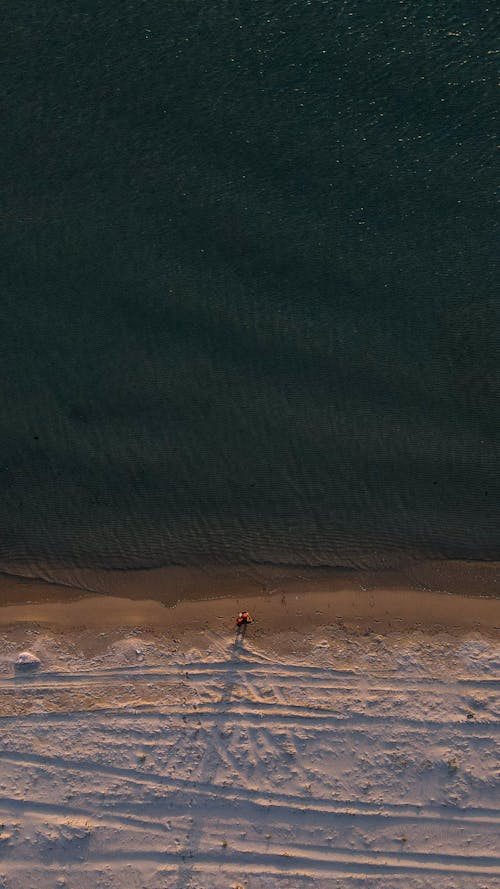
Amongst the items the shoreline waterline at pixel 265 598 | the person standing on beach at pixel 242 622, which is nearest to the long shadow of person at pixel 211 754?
the person standing on beach at pixel 242 622

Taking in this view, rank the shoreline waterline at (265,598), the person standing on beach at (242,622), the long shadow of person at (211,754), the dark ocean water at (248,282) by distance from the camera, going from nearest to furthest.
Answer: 1. the long shadow of person at (211,754)
2. the person standing on beach at (242,622)
3. the shoreline waterline at (265,598)
4. the dark ocean water at (248,282)

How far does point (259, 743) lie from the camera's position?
978cm

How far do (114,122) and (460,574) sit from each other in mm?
9946

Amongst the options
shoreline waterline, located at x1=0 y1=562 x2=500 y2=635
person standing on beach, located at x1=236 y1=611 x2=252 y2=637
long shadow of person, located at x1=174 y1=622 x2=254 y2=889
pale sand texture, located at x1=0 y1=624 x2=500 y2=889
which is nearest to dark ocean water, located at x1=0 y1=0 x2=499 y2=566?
shoreline waterline, located at x1=0 y1=562 x2=500 y2=635

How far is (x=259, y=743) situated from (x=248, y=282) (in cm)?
758

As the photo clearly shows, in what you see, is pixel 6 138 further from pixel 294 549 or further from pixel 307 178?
pixel 294 549

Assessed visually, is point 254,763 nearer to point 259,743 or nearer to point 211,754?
point 259,743

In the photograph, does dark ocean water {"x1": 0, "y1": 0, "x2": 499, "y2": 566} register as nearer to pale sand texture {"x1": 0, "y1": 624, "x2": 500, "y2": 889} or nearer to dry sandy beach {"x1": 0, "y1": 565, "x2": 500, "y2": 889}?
dry sandy beach {"x1": 0, "y1": 565, "x2": 500, "y2": 889}

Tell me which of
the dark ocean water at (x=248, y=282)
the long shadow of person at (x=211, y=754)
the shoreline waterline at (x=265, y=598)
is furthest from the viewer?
the dark ocean water at (x=248, y=282)

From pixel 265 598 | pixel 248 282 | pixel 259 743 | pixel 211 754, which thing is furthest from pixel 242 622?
pixel 248 282

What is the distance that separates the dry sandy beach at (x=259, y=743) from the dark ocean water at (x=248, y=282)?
1.18m

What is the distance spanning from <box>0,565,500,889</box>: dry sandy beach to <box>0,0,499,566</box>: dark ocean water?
3.88ft

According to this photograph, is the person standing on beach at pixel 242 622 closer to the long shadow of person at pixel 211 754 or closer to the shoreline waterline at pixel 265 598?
the long shadow of person at pixel 211 754

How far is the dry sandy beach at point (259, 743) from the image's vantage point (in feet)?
31.2
